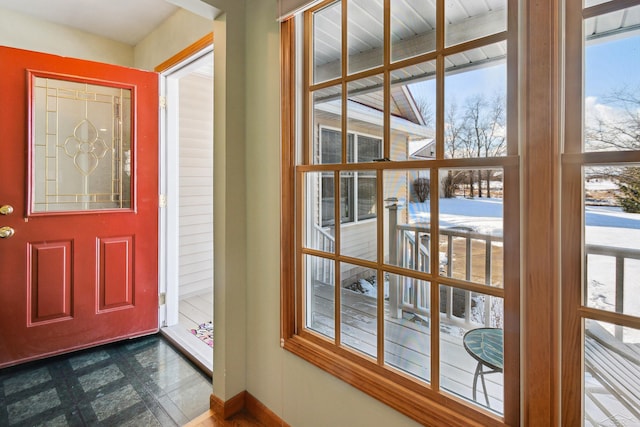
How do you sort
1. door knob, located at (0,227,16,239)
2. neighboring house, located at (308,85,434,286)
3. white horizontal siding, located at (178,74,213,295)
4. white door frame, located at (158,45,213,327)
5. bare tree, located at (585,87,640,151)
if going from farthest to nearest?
1. white horizontal siding, located at (178,74,213,295)
2. white door frame, located at (158,45,213,327)
3. door knob, located at (0,227,16,239)
4. neighboring house, located at (308,85,434,286)
5. bare tree, located at (585,87,640,151)

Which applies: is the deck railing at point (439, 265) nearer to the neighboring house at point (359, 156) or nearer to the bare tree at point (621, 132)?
the neighboring house at point (359, 156)

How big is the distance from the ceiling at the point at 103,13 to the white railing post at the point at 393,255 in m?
2.12

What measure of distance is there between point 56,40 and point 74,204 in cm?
140

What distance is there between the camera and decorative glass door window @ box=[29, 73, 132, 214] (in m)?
2.15

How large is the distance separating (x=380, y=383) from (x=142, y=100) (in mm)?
2591

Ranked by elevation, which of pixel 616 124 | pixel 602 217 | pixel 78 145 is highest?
pixel 78 145

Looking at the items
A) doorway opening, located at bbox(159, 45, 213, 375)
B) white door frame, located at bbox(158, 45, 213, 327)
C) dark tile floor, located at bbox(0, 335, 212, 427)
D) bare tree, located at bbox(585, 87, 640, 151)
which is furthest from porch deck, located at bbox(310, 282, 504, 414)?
white door frame, located at bbox(158, 45, 213, 327)

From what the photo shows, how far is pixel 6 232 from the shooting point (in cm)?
202

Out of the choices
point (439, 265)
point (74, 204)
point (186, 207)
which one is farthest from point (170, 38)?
point (439, 265)

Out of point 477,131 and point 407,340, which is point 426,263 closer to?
point 407,340

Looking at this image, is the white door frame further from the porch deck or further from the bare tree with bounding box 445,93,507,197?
the bare tree with bounding box 445,93,507,197

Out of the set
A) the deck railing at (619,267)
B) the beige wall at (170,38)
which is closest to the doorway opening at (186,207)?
the beige wall at (170,38)

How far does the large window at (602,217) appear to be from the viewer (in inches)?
30.9

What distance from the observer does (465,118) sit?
1038 millimetres
